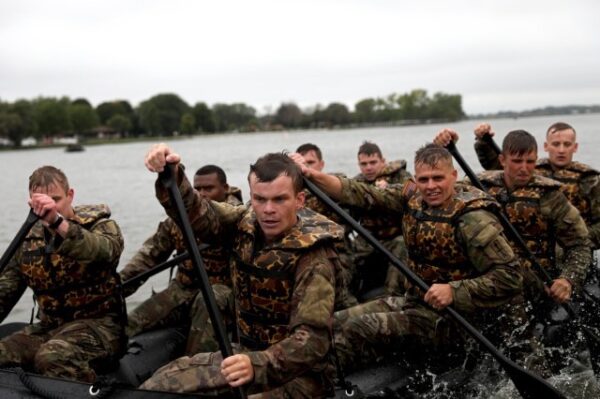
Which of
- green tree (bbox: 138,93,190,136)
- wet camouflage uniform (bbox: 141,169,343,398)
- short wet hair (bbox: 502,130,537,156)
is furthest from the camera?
green tree (bbox: 138,93,190,136)

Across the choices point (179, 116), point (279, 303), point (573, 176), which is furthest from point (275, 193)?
point (179, 116)

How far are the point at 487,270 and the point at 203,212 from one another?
6.71 feet

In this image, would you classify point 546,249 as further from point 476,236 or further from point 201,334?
point 201,334

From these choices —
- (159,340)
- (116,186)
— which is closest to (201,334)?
(159,340)

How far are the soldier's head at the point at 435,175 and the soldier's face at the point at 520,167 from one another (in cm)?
121

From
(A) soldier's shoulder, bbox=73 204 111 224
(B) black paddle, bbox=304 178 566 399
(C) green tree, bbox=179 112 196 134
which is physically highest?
(C) green tree, bbox=179 112 196 134

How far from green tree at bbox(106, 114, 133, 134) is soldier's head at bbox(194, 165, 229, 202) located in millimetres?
104576

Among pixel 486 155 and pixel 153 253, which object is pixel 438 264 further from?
pixel 153 253

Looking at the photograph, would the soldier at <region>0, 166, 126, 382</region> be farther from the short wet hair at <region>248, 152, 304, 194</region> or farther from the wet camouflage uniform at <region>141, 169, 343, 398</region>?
the short wet hair at <region>248, 152, 304, 194</region>

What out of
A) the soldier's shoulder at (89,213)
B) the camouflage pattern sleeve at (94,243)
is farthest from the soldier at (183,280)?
the camouflage pattern sleeve at (94,243)

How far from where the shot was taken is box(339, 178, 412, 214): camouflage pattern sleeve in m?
4.63

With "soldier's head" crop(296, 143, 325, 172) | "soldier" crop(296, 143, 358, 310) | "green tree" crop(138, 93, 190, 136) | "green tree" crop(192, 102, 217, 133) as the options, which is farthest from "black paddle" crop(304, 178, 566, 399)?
"green tree" crop(192, 102, 217, 133)

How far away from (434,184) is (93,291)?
8.61ft

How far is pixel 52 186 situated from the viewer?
13.8ft
